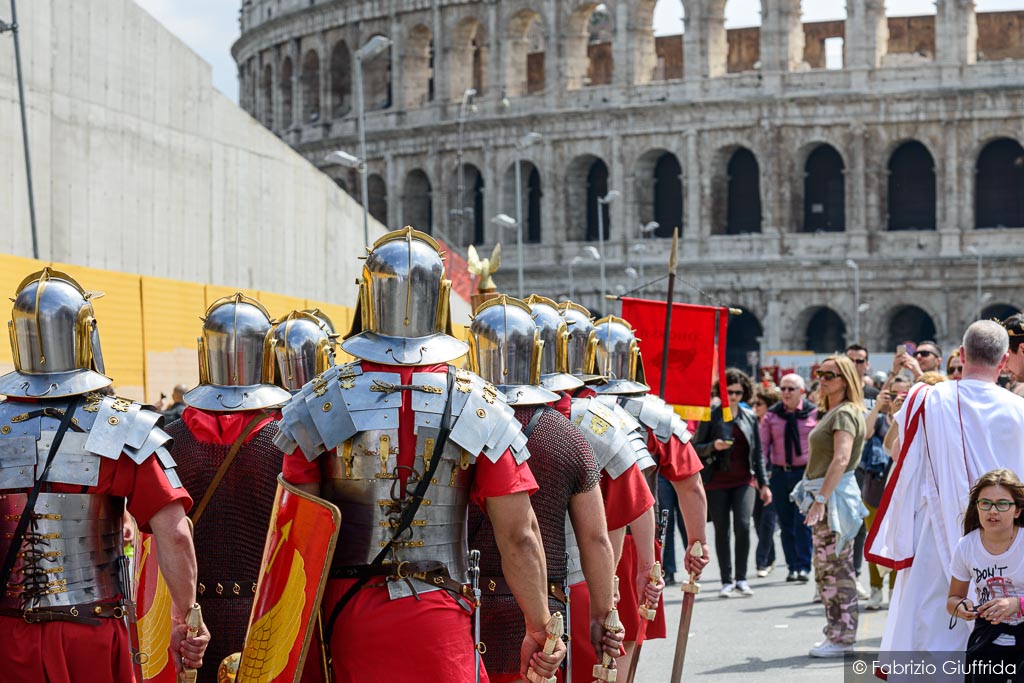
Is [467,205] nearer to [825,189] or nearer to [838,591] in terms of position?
[825,189]

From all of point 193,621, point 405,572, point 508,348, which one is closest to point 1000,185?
point 508,348

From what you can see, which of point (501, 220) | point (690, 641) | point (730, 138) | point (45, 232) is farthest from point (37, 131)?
point (730, 138)

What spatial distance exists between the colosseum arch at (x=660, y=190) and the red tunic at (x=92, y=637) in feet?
143

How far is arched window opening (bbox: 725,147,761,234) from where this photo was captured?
4731 centimetres

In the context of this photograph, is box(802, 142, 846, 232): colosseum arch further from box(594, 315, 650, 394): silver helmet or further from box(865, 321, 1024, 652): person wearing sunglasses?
box(865, 321, 1024, 652): person wearing sunglasses

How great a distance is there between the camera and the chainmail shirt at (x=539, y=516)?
5.37 m

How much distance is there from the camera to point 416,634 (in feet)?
14.5

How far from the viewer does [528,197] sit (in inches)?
1998

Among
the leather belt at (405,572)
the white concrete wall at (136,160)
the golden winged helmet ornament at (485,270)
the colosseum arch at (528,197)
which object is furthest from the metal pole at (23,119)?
the colosseum arch at (528,197)

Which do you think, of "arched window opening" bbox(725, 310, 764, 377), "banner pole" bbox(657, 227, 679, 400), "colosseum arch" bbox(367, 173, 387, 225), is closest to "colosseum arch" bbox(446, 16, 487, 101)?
"colosseum arch" bbox(367, 173, 387, 225)

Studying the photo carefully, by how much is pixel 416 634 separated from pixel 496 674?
1.07 m

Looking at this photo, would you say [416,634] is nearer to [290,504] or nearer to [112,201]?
[290,504]

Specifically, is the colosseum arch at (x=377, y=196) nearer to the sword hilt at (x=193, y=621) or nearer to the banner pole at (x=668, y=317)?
the banner pole at (x=668, y=317)

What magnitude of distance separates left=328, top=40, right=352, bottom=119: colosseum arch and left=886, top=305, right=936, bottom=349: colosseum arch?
761 inches
